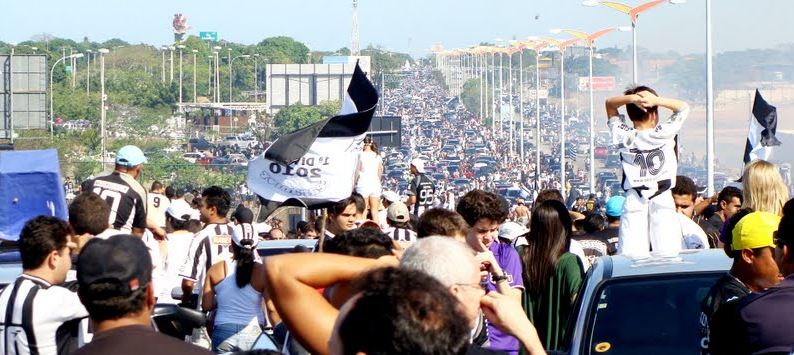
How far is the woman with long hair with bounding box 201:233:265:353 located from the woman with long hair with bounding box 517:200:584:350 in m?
1.67

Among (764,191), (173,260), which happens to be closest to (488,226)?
(764,191)

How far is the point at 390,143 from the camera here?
36.2 metres

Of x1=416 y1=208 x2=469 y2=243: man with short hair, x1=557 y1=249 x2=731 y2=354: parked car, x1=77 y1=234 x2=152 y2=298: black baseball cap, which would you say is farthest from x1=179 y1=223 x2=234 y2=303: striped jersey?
x1=77 y1=234 x2=152 y2=298: black baseball cap

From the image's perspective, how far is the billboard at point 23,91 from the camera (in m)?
44.0

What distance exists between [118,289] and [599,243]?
708 cm

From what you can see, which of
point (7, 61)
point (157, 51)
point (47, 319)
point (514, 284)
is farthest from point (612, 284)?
point (157, 51)

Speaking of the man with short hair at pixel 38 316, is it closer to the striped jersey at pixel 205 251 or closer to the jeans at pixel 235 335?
the jeans at pixel 235 335

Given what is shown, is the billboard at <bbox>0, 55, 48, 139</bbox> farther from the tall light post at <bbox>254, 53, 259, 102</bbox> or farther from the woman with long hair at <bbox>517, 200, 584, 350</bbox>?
the tall light post at <bbox>254, 53, 259, 102</bbox>

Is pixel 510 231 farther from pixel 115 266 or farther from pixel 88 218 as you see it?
pixel 115 266

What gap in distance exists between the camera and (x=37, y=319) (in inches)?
249

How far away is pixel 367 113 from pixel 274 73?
12990 centimetres

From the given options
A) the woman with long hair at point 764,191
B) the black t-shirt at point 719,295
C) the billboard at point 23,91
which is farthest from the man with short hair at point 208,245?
the billboard at point 23,91

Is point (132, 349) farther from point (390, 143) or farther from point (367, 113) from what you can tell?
point (390, 143)

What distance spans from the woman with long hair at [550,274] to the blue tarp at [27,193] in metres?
3.49
